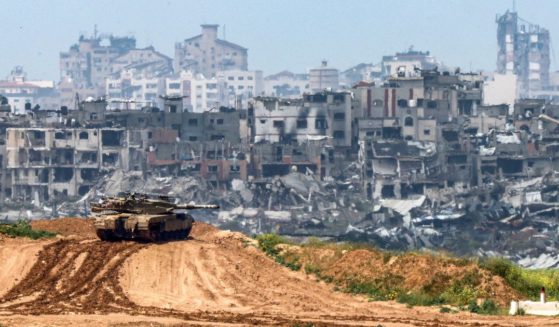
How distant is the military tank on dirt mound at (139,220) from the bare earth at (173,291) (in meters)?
1.08

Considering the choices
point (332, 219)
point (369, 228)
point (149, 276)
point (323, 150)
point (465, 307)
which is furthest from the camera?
point (323, 150)

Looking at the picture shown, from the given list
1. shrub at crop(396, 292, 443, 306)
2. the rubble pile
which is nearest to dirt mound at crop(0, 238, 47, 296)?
shrub at crop(396, 292, 443, 306)

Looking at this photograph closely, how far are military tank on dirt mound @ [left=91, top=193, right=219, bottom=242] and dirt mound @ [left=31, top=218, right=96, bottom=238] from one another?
2312 millimetres

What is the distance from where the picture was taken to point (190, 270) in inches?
1693

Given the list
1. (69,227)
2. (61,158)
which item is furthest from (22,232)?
(61,158)

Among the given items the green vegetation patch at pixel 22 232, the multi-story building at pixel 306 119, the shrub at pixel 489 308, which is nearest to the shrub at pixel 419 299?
the shrub at pixel 489 308

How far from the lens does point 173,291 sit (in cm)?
3962

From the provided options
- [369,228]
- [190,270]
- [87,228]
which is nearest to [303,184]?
[369,228]

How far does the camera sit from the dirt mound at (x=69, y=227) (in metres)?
54.7

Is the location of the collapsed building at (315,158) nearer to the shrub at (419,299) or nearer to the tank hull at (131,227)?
the tank hull at (131,227)

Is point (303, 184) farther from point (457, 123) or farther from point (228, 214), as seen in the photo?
point (457, 123)

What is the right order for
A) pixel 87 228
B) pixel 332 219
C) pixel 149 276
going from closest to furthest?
pixel 149 276 < pixel 87 228 < pixel 332 219

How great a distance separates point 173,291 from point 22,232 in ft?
41.2

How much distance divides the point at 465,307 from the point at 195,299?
259 inches
